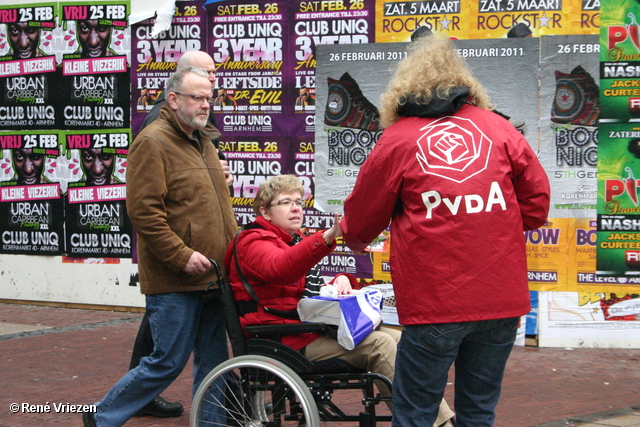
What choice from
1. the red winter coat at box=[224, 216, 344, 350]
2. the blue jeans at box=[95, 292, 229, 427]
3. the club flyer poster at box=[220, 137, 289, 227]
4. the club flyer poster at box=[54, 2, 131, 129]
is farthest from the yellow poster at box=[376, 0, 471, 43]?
the blue jeans at box=[95, 292, 229, 427]

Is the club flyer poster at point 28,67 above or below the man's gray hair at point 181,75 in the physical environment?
above

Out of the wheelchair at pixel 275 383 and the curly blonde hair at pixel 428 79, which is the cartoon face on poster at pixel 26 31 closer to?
the wheelchair at pixel 275 383

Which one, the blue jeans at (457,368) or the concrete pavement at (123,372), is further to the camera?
the concrete pavement at (123,372)

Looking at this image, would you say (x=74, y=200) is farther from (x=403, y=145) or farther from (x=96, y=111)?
(x=403, y=145)

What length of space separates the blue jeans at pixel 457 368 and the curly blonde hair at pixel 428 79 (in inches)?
33.7

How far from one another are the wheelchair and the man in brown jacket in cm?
17

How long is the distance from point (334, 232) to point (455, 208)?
2.05 ft

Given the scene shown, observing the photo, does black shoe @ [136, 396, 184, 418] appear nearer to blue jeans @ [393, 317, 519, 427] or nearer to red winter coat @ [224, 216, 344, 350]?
red winter coat @ [224, 216, 344, 350]

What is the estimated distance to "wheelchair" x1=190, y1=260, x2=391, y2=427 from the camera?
3674mm

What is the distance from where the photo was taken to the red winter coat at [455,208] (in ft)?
9.95

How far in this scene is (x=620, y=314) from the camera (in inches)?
268

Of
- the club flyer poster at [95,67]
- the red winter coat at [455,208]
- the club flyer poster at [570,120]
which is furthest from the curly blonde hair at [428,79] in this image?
the club flyer poster at [95,67]

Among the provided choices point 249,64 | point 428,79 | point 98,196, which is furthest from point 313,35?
point 428,79

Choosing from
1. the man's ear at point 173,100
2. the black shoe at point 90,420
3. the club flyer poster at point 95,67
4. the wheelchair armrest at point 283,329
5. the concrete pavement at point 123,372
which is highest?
the club flyer poster at point 95,67
